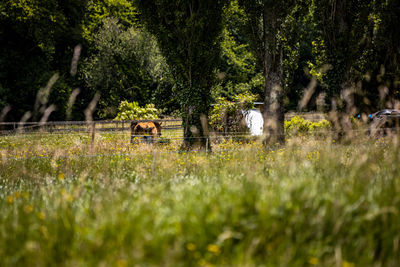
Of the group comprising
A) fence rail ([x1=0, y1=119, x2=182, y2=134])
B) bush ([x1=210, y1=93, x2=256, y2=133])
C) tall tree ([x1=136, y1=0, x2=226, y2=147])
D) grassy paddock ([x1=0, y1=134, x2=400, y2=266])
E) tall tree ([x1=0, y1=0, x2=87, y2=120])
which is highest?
tall tree ([x1=0, y1=0, x2=87, y2=120])

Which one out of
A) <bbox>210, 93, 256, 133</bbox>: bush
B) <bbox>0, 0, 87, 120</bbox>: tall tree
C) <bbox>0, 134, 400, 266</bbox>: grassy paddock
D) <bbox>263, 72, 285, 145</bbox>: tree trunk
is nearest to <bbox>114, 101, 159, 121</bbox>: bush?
<bbox>210, 93, 256, 133</bbox>: bush

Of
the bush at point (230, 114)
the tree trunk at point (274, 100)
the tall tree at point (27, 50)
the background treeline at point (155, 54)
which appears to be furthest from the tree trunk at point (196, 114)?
the tall tree at point (27, 50)

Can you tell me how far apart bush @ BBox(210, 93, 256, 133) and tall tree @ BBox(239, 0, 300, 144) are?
11.0 ft

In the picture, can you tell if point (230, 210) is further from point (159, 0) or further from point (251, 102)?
point (251, 102)

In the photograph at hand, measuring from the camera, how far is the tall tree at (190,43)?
10039 mm

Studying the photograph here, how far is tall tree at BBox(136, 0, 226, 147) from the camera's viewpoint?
10.0 metres

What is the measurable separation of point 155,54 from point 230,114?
21.7m

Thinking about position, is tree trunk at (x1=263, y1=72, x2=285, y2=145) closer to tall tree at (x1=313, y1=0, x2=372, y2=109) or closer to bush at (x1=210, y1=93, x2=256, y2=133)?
tall tree at (x1=313, y1=0, x2=372, y2=109)

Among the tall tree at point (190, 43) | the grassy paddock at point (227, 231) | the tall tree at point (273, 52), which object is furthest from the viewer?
the tall tree at point (273, 52)

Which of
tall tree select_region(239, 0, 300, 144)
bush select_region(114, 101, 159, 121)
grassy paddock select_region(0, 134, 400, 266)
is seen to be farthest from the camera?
bush select_region(114, 101, 159, 121)

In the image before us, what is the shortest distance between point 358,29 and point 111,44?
27.0 meters

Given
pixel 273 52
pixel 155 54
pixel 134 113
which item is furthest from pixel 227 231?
pixel 155 54

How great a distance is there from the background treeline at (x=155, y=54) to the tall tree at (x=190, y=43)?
0.10 metres

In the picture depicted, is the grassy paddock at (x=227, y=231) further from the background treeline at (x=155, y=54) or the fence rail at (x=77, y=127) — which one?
the fence rail at (x=77, y=127)
